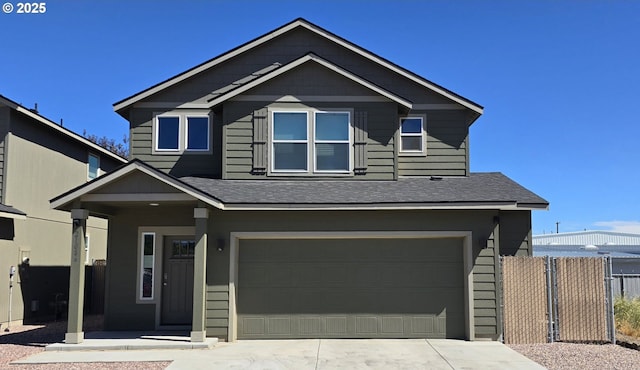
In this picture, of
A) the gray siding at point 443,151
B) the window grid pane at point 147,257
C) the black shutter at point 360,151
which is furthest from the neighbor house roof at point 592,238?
the window grid pane at point 147,257

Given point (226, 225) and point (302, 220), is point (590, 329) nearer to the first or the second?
point (302, 220)

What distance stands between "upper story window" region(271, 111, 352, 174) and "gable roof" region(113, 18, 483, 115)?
1956 millimetres

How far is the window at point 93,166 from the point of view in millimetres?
18219

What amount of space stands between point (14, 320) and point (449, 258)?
1056 cm

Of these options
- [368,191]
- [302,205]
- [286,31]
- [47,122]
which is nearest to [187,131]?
[286,31]

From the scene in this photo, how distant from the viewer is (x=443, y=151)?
44.3 ft

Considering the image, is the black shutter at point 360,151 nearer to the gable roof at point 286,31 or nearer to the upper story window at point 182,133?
the gable roof at point 286,31

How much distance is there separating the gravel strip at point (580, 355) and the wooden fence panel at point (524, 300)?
Answer: 0.32 metres

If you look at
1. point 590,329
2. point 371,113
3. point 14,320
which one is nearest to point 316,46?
point 371,113

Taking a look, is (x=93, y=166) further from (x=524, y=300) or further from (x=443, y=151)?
(x=524, y=300)

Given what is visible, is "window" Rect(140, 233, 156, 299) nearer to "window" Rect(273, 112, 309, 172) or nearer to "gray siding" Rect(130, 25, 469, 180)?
"gray siding" Rect(130, 25, 469, 180)

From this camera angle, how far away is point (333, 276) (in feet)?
38.4

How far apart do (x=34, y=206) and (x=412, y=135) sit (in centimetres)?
1015

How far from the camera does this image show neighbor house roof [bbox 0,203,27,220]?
1282cm
